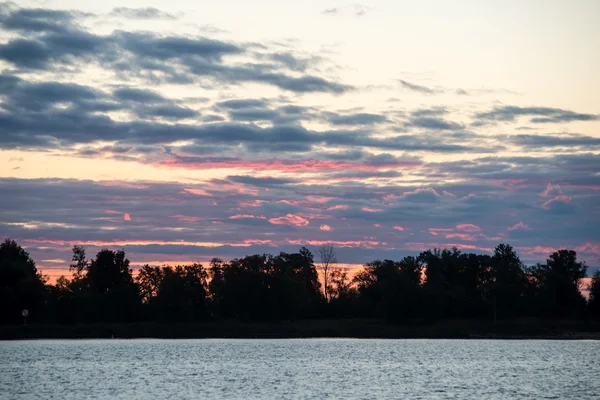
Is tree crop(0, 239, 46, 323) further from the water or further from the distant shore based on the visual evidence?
the water

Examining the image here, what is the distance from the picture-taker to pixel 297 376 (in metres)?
81.9

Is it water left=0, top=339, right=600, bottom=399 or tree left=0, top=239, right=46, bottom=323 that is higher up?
tree left=0, top=239, right=46, bottom=323

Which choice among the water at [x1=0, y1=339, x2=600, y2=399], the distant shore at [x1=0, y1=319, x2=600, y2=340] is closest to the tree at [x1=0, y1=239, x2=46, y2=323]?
the distant shore at [x1=0, y1=319, x2=600, y2=340]

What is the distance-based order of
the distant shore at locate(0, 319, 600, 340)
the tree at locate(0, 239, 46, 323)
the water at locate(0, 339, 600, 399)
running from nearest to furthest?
the water at locate(0, 339, 600, 399)
the tree at locate(0, 239, 46, 323)
the distant shore at locate(0, 319, 600, 340)

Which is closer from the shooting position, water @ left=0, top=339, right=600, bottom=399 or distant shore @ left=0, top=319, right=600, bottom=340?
water @ left=0, top=339, right=600, bottom=399

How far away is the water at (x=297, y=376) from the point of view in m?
65.2

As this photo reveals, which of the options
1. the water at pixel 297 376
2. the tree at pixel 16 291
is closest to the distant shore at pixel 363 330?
the tree at pixel 16 291

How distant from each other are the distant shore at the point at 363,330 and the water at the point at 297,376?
214 feet

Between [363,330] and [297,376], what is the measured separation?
114961 mm

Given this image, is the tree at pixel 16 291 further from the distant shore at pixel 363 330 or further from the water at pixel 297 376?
the water at pixel 297 376

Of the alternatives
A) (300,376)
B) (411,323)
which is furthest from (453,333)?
(300,376)

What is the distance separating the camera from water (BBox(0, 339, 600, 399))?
214 feet

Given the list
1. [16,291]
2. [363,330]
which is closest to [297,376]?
[16,291]

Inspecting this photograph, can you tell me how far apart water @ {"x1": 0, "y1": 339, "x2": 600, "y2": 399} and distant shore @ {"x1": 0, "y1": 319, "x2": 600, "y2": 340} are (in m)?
65.3
